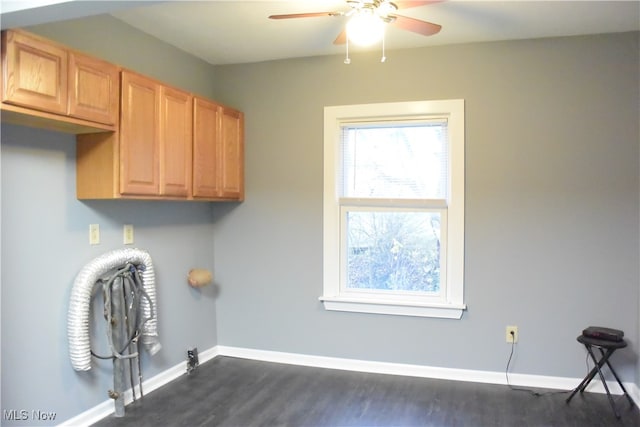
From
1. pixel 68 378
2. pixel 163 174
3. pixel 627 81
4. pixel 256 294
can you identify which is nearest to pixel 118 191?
pixel 163 174

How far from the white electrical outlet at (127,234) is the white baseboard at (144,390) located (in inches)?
38.3

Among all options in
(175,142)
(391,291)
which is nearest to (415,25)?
(175,142)

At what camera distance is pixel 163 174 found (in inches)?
120

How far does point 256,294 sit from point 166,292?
791 mm

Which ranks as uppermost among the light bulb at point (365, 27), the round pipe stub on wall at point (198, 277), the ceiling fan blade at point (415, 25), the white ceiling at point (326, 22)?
the white ceiling at point (326, 22)

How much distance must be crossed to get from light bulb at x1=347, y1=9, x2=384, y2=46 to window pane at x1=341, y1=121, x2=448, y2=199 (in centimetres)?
128

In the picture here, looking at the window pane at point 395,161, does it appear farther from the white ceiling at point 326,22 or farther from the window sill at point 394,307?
the window sill at point 394,307

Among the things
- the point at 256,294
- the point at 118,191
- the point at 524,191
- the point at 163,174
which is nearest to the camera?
the point at 118,191

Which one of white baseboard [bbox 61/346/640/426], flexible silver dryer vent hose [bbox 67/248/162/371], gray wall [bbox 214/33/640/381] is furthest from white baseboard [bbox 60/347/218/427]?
gray wall [bbox 214/33/640/381]

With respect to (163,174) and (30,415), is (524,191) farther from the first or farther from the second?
(30,415)

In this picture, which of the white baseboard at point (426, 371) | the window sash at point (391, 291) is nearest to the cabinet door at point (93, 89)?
the window sash at point (391, 291)

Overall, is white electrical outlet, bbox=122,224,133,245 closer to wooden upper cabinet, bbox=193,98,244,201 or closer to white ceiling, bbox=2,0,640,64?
wooden upper cabinet, bbox=193,98,244,201

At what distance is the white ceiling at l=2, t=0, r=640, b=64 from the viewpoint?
9.32 ft

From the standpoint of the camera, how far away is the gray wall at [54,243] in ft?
7.83
